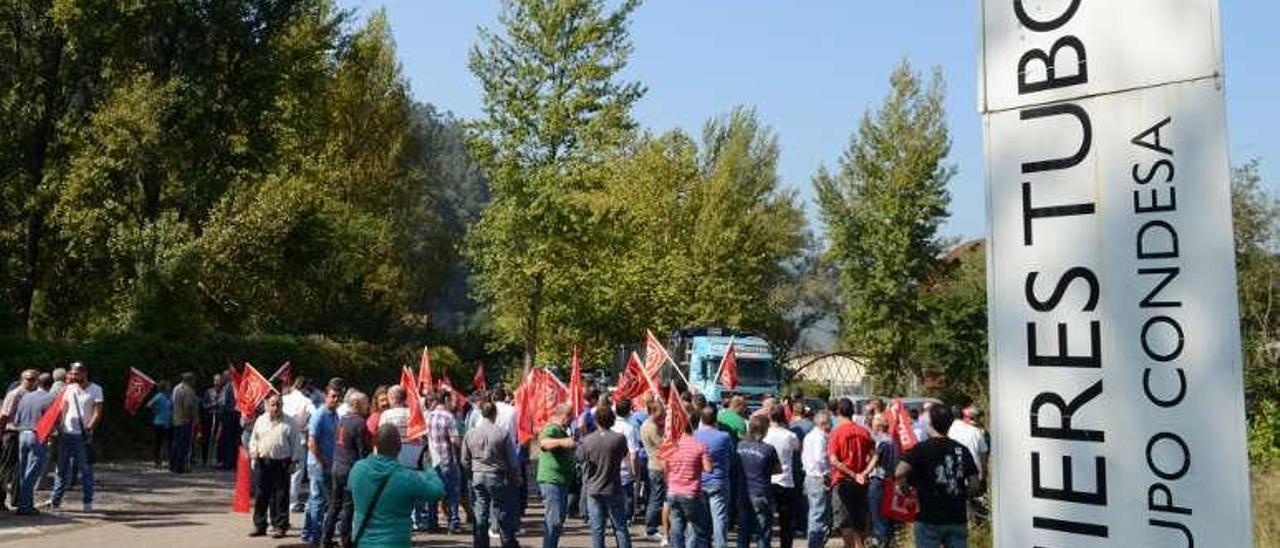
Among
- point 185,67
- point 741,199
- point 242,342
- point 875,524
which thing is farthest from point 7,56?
point 741,199

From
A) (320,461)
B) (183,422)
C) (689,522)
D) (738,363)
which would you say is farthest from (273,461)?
(738,363)

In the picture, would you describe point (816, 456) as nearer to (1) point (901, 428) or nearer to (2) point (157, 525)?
(1) point (901, 428)

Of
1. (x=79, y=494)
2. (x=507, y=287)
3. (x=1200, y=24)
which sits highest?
(x=507, y=287)

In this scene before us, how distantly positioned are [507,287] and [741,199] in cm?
1413

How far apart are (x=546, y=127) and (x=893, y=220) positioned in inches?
552

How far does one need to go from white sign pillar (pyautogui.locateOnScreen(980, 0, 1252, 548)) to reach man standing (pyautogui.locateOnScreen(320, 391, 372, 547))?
9.95 m

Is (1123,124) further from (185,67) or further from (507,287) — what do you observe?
(507,287)

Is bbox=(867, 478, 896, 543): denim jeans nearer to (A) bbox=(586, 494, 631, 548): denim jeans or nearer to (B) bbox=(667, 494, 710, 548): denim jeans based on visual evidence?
(B) bbox=(667, 494, 710, 548): denim jeans

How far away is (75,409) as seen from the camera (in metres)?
15.3

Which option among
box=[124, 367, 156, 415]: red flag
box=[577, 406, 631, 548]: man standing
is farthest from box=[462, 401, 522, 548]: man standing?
box=[124, 367, 156, 415]: red flag

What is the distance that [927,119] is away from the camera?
45.6 meters

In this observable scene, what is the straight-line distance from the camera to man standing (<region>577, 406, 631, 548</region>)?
11828mm

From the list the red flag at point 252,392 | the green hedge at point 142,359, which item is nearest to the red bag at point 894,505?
the red flag at point 252,392

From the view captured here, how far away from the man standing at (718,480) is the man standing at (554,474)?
137 cm
